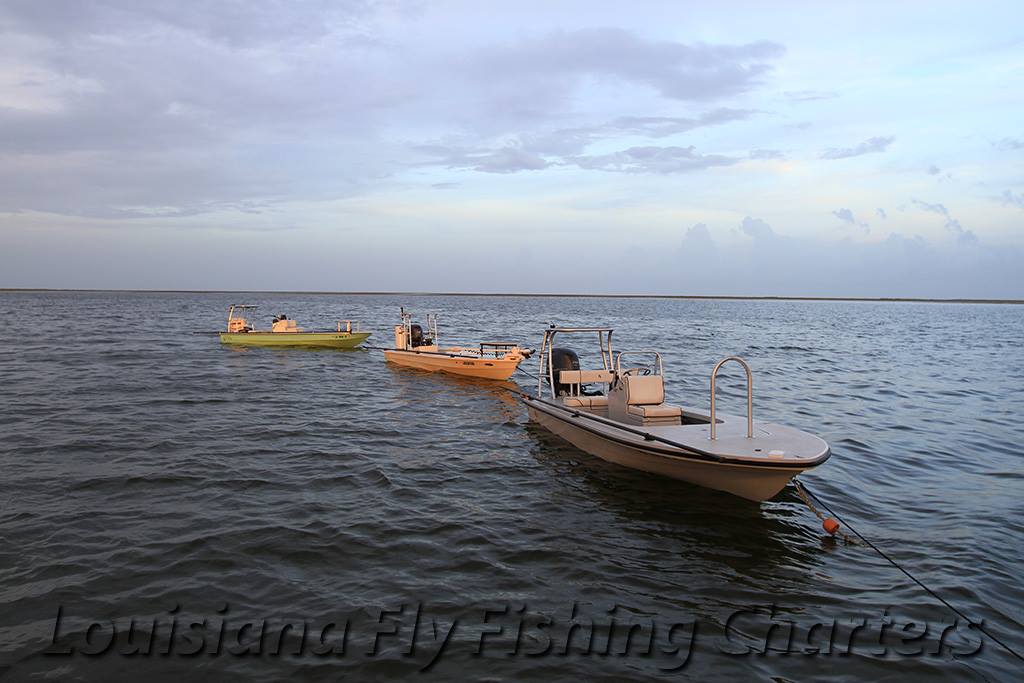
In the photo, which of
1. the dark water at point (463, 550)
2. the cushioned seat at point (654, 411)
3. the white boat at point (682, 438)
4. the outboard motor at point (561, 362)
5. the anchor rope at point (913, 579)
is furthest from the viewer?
the outboard motor at point (561, 362)

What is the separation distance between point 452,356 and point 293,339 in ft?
45.8

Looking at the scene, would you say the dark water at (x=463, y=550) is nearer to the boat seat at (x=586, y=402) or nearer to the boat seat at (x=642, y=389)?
the boat seat at (x=586, y=402)

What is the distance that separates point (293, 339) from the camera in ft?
116

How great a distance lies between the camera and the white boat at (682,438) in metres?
8.80

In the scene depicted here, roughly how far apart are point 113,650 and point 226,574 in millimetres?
1546

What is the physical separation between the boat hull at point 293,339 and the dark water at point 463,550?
60.1 ft

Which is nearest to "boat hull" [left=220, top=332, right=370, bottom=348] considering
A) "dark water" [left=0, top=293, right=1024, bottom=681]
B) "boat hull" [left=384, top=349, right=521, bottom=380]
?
"boat hull" [left=384, top=349, right=521, bottom=380]

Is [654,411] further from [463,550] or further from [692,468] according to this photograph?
[463,550]

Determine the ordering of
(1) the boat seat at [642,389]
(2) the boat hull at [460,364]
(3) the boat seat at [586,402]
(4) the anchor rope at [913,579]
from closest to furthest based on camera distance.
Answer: (4) the anchor rope at [913,579]
(1) the boat seat at [642,389]
(3) the boat seat at [586,402]
(2) the boat hull at [460,364]

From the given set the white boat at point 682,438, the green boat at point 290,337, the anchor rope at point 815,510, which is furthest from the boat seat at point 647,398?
the green boat at point 290,337

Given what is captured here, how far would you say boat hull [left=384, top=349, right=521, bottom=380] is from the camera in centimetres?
2422

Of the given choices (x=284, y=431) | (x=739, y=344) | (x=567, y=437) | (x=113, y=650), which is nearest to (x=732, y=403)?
(x=567, y=437)

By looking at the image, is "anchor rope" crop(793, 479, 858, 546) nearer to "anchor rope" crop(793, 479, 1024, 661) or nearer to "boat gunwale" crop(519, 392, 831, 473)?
"anchor rope" crop(793, 479, 1024, 661)

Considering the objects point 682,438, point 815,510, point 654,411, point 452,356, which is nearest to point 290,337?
point 452,356
